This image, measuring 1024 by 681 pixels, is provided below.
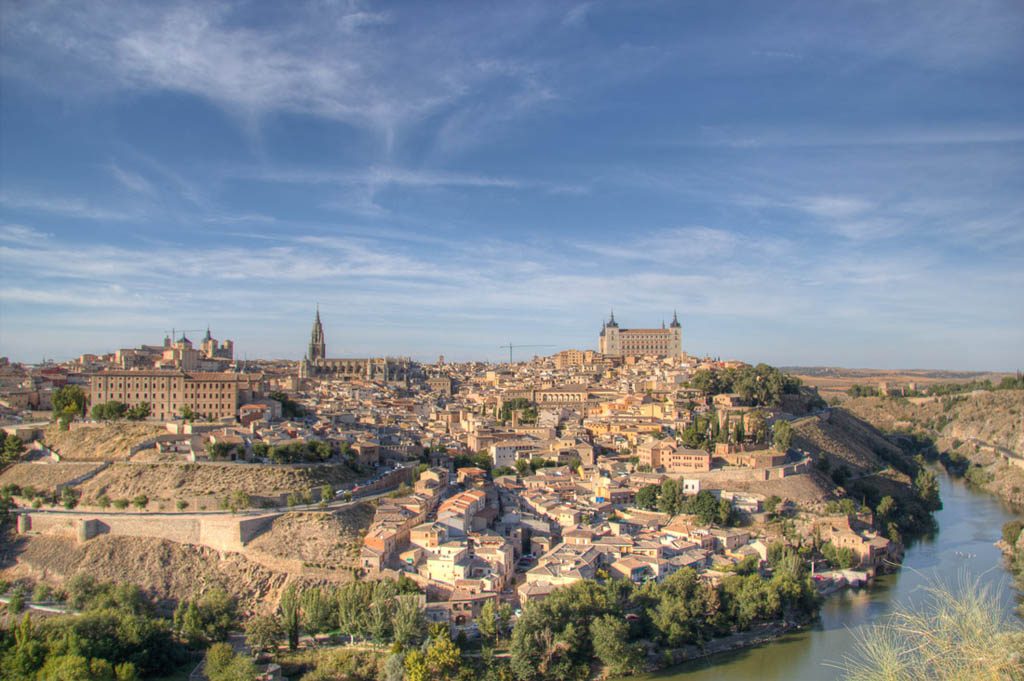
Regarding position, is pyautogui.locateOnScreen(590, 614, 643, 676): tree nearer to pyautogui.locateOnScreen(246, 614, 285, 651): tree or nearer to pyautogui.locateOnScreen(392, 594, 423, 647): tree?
pyautogui.locateOnScreen(392, 594, 423, 647): tree

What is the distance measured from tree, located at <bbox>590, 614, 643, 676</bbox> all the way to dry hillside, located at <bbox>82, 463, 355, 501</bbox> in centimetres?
844

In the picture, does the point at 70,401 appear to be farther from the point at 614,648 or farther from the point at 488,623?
the point at 614,648

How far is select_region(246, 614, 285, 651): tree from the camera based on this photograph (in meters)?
12.8

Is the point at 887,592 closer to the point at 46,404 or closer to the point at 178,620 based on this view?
the point at 178,620

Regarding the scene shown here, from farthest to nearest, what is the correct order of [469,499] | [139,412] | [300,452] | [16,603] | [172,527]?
1. [139,412]
2. [300,452]
3. [469,499]
4. [172,527]
5. [16,603]

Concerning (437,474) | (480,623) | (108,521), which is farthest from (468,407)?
(480,623)

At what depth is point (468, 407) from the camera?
110ft

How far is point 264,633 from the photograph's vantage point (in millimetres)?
12828

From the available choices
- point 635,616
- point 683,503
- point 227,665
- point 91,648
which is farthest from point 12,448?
point 683,503

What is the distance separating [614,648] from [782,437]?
502 inches

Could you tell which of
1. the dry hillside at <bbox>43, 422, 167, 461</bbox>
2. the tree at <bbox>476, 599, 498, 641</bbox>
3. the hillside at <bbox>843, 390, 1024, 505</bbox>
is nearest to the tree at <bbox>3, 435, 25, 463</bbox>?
the dry hillside at <bbox>43, 422, 167, 461</bbox>

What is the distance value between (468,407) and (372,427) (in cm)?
805

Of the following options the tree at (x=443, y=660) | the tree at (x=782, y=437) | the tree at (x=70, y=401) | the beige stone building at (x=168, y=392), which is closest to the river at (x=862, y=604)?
the tree at (x=443, y=660)

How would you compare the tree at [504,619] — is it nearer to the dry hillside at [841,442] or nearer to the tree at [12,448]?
the tree at [12,448]
